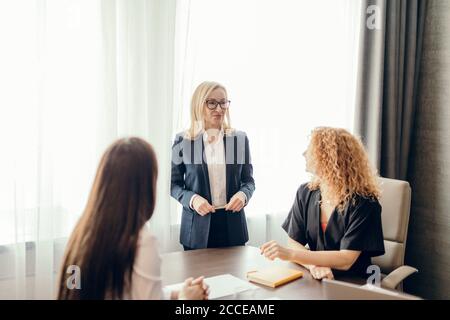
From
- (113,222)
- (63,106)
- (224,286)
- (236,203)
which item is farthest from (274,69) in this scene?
(113,222)

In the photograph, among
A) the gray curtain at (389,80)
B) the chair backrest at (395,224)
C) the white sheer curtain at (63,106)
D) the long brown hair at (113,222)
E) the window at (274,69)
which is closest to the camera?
the long brown hair at (113,222)

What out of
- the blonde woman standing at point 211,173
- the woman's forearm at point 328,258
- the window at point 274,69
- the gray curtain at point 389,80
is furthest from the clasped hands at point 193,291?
the gray curtain at point 389,80

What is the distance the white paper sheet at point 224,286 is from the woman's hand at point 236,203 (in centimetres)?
58

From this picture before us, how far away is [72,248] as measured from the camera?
121 cm

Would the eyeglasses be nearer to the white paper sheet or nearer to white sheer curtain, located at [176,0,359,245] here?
white sheer curtain, located at [176,0,359,245]

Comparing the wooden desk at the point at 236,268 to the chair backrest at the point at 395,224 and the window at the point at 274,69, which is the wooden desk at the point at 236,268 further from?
the window at the point at 274,69

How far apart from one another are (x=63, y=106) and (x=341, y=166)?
1402mm

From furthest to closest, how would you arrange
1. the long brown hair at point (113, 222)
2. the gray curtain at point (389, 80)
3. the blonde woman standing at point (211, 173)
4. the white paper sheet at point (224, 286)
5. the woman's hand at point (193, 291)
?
the gray curtain at point (389, 80)
the blonde woman standing at point (211, 173)
the white paper sheet at point (224, 286)
the woman's hand at point (193, 291)
the long brown hair at point (113, 222)

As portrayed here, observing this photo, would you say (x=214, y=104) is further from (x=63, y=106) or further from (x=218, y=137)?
(x=63, y=106)

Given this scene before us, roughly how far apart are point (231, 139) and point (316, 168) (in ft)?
1.96

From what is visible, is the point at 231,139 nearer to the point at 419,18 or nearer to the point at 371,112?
the point at 371,112

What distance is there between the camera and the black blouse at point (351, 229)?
1.98 meters
